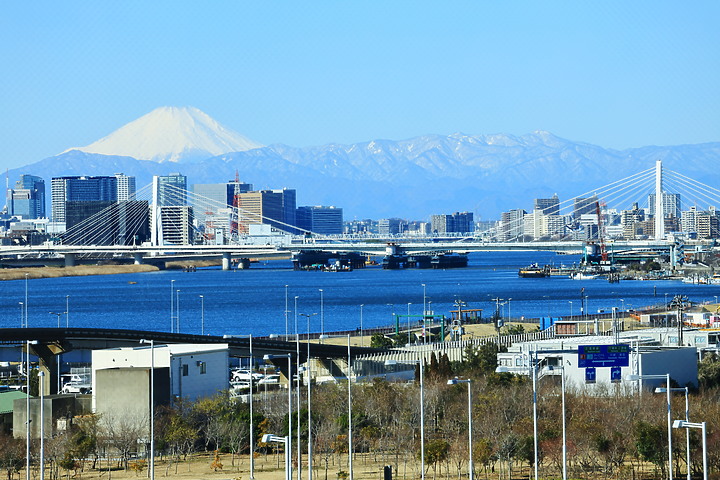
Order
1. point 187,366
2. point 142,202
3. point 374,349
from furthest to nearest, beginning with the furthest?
point 142,202 → point 374,349 → point 187,366

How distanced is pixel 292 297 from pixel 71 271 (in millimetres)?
49682

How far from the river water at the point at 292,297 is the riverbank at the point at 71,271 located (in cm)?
→ 112

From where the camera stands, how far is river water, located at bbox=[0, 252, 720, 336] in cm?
6150

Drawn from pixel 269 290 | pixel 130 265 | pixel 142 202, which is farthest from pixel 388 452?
pixel 142 202

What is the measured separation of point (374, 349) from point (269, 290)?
55.2 metres

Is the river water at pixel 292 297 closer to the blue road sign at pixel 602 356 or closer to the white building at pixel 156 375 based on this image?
the white building at pixel 156 375

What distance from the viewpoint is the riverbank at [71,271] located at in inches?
4742

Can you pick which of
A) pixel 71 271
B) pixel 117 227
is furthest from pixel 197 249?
pixel 117 227

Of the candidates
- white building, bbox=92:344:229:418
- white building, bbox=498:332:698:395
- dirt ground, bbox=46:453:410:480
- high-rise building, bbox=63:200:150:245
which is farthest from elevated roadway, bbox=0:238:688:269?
dirt ground, bbox=46:453:410:480

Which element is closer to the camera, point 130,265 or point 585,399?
point 585,399

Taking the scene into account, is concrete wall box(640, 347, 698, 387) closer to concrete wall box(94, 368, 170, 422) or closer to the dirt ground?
the dirt ground

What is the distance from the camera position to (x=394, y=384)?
2889 cm

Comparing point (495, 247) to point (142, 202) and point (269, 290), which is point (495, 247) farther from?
point (142, 202)

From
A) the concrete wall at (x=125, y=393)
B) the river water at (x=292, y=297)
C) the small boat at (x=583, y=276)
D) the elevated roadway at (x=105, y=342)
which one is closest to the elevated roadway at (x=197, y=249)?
the river water at (x=292, y=297)
